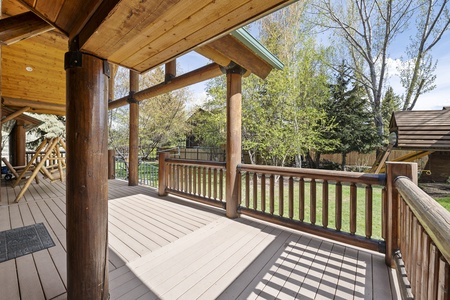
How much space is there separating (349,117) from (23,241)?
40.8 feet

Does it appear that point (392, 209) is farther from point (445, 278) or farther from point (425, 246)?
point (445, 278)

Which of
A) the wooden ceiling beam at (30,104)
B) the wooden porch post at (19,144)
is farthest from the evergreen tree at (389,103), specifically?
the wooden porch post at (19,144)

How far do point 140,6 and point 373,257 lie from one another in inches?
113

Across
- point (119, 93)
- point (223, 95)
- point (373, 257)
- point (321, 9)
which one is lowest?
point (373, 257)

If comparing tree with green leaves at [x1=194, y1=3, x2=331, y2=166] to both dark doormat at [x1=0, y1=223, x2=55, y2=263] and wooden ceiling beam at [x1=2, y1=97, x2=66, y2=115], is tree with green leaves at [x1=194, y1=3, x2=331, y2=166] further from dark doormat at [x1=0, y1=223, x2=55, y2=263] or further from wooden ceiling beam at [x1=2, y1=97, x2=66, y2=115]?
dark doormat at [x1=0, y1=223, x2=55, y2=263]

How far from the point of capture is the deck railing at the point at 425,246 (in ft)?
2.77

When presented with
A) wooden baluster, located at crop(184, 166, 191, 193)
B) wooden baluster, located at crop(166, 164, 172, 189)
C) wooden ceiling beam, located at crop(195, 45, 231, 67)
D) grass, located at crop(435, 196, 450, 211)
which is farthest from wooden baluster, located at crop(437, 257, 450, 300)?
grass, located at crop(435, 196, 450, 211)

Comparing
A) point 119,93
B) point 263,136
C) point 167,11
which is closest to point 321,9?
point 263,136

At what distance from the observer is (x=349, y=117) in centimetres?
1070

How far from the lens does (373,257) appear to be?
6.98ft

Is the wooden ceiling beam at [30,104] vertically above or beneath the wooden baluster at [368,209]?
above

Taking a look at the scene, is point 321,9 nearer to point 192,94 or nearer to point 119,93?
point 192,94

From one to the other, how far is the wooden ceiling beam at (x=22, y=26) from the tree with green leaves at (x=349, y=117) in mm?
11117

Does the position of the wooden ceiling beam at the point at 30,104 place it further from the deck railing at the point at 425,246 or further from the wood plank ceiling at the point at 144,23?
the deck railing at the point at 425,246
